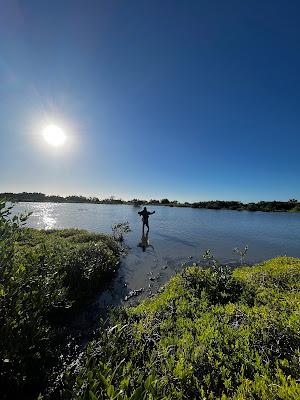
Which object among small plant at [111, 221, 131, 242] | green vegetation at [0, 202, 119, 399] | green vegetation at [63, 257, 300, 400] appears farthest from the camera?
small plant at [111, 221, 131, 242]

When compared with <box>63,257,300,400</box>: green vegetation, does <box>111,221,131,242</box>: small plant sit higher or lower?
lower

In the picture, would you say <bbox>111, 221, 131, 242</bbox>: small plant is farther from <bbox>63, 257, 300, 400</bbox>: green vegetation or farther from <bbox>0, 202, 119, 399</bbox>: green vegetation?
<bbox>63, 257, 300, 400</bbox>: green vegetation

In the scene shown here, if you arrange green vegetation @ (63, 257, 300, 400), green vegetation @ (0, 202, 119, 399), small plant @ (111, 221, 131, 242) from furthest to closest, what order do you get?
small plant @ (111, 221, 131, 242) → green vegetation @ (0, 202, 119, 399) → green vegetation @ (63, 257, 300, 400)

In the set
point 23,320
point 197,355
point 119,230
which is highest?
point 23,320

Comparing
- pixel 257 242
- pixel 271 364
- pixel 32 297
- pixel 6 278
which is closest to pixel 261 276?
pixel 271 364

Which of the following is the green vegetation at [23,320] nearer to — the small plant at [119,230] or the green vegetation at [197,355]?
the green vegetation at [197,355]

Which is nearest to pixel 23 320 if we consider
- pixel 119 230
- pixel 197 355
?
pixel 197 355

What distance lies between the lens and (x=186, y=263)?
20031 mm

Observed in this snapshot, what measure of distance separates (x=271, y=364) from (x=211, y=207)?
436 ft

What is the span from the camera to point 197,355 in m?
4.69

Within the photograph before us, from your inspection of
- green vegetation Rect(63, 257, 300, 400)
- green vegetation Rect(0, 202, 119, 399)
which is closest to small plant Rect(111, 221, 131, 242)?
green vegetation Rect(0, 202, 119, 399)

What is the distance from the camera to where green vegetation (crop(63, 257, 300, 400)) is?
3551mm

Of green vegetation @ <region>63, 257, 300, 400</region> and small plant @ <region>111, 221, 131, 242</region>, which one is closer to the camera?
green vegetation @ <region>63, 257, 300, 400</region>

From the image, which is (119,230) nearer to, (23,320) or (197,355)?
(23,320)
